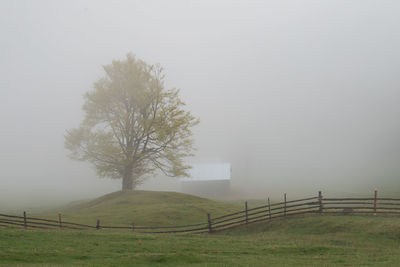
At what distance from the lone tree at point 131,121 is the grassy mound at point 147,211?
18.8 feet

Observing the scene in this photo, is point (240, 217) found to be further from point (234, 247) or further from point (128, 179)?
point (128, 179)

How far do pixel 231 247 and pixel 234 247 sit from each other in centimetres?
16

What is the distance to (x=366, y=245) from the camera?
1912 centimetres

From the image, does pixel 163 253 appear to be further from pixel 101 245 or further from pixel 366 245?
pixel 366 245

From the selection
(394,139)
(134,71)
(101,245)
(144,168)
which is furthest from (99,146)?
(394,139)

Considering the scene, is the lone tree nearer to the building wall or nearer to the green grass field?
the building wall

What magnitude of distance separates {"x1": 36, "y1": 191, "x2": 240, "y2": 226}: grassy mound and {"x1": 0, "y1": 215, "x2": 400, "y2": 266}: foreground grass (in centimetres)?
973

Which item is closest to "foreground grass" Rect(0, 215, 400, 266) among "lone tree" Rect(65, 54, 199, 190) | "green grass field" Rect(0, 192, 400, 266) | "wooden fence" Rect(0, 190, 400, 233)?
"green grass field" Rect(0, 192, 400, 266)

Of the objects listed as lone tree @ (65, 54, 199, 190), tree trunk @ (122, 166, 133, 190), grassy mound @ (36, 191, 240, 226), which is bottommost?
grassy mound @ (36, 191, 240, 226)

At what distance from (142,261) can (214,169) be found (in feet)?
192

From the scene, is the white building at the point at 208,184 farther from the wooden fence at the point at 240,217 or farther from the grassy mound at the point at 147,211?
the wooden fence at the point at 240,217

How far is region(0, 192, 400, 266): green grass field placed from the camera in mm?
15359

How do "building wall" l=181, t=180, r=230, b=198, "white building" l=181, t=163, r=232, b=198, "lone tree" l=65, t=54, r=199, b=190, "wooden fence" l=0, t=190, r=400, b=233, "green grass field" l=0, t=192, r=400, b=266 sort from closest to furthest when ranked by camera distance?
"green grass field" l=0, t=192, r=400, b=266
"wooden fence" l=0, t=190, r=400, b=233
"lone tree" l=65, t=54, r=199, b=190
"building wall" l=181, t=180, r=230, b=198
"white building" l=181, t=163, r=232, b=198

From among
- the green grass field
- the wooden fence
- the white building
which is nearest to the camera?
the green grass field
